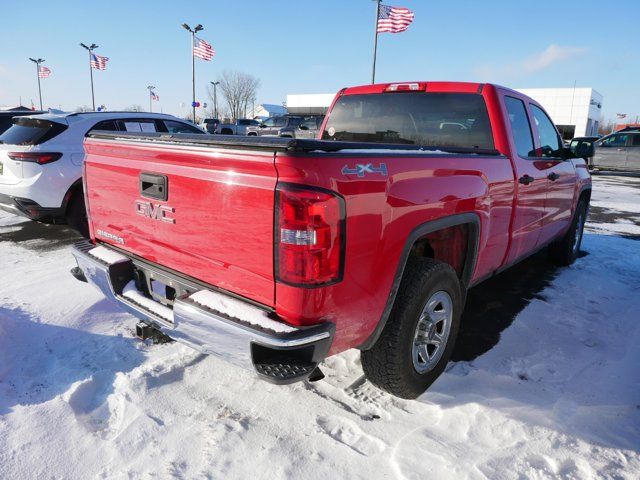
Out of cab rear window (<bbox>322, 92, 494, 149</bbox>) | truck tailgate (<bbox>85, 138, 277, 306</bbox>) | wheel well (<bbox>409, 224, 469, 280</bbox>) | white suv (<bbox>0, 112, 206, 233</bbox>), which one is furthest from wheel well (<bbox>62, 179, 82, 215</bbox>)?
wheel well (<bbox>409, 224, 469, 280</bbox>)

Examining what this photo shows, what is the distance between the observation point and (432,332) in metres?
2.74

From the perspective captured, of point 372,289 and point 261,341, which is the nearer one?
point 261,341

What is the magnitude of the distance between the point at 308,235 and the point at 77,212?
201 inches

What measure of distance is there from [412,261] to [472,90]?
1745 millimetres

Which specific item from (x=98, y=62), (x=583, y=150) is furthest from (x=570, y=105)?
(x=583, y=150)

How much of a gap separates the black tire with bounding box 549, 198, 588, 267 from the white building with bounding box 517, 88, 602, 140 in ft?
156

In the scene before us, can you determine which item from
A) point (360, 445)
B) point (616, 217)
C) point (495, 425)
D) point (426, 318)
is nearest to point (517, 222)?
point (426, 318)

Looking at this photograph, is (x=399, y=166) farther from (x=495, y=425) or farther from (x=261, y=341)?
(x=495, y=425)

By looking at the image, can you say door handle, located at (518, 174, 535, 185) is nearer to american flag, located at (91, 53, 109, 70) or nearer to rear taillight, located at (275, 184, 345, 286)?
rear taillight, located at (275, 184, 345, 286)

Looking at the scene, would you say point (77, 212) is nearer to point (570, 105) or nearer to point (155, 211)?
point (155, 211)

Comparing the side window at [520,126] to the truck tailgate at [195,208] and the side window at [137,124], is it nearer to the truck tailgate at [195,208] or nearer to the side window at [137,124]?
the truck tailgate at [195,208]

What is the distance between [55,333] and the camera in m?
3.29

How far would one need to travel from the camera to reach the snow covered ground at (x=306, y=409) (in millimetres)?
2166

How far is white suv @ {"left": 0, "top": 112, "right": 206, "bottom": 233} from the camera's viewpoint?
5.42m
